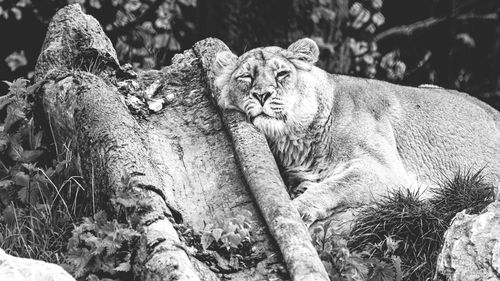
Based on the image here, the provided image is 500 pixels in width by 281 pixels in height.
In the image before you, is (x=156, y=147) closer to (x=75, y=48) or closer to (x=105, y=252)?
(x=75, y=48)

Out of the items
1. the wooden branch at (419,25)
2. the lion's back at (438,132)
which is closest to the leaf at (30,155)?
the lion's back at (438,132)

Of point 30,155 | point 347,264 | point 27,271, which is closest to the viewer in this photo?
point 27,271

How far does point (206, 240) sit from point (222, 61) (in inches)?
102

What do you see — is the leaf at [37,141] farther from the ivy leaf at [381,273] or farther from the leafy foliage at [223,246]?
the ivy leaf at [381,273]

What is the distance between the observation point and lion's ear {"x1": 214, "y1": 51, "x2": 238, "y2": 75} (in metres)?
8.60

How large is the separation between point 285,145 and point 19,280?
12.8 ft

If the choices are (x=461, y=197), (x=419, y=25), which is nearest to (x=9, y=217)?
(x=461, y=197)

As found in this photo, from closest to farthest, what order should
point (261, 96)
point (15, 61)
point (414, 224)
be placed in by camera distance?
point (414, 224)
point (261, 96)
point (15, 61)

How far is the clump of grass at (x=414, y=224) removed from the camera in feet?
23.2

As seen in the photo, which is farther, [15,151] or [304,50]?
[304,50]

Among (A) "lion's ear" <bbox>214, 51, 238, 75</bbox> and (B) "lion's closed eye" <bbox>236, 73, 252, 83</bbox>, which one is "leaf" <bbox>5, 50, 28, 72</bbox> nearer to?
(A) "lion's ear" <bbox>214, 51, 238, 75</bbox>

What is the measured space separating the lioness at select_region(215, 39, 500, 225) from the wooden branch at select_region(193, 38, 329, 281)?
207mm

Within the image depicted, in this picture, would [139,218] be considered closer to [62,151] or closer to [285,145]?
[62,151]

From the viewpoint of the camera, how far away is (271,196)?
693 cm
